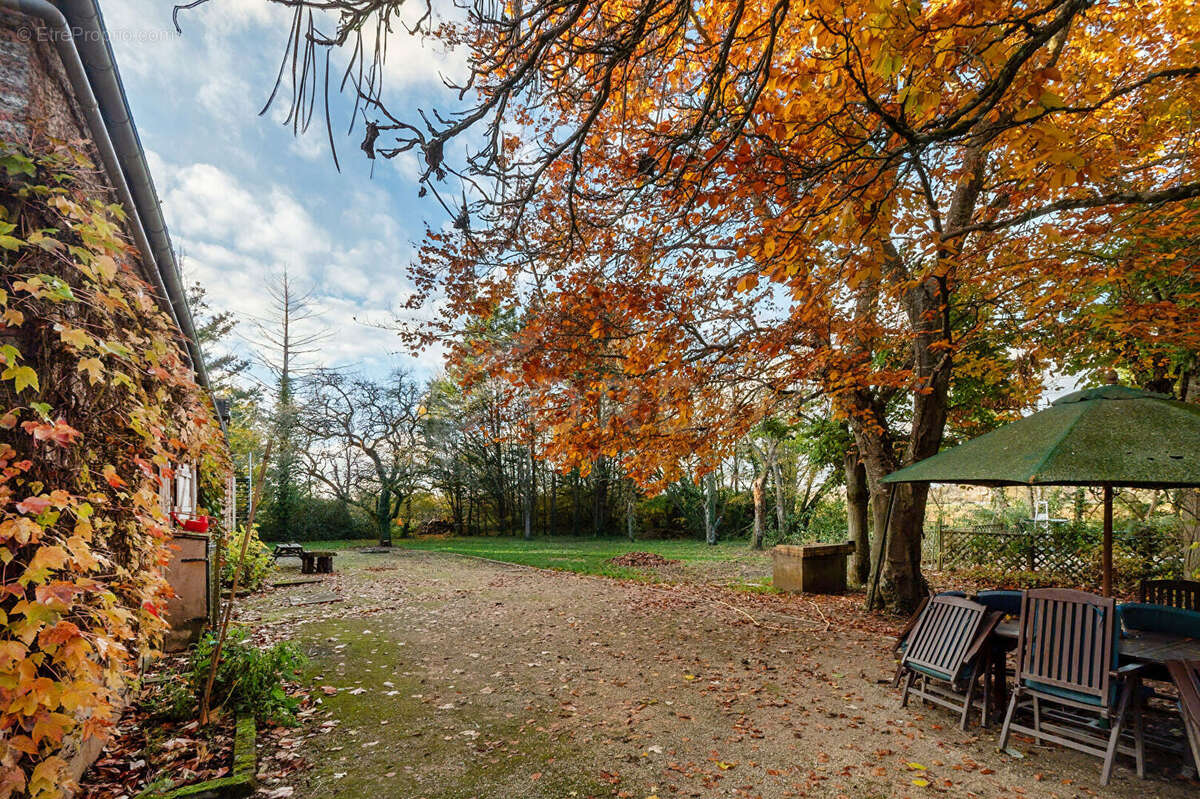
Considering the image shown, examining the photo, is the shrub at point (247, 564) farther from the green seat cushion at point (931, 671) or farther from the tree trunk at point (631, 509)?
the tree trunk at point (631, 509)

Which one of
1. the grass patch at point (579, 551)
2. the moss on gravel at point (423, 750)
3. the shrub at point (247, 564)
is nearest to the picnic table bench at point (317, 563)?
the shrub at point (247, 564)

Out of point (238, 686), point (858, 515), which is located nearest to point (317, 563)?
point (238, 686)

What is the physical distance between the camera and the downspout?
2.94 metres

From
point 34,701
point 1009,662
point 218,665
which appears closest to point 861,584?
point 1009,662

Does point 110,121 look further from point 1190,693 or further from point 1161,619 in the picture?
point 1161,619

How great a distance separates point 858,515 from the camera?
424 inches

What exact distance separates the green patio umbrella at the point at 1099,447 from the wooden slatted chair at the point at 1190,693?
121 centimetres

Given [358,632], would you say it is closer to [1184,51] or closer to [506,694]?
[506,694]

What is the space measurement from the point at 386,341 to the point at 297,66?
17.3 m

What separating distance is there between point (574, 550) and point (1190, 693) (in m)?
16.6

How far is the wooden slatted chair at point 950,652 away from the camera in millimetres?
4242

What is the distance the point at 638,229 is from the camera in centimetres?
781

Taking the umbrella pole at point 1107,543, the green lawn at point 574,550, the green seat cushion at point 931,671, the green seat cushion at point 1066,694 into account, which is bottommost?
the green lawn at point 574,550

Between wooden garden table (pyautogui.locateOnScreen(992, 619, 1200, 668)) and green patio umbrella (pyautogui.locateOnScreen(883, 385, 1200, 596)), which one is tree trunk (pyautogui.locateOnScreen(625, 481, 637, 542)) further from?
wooden garden table (pyautogui.locateOnScreen(992, 619, 1200, 668))
